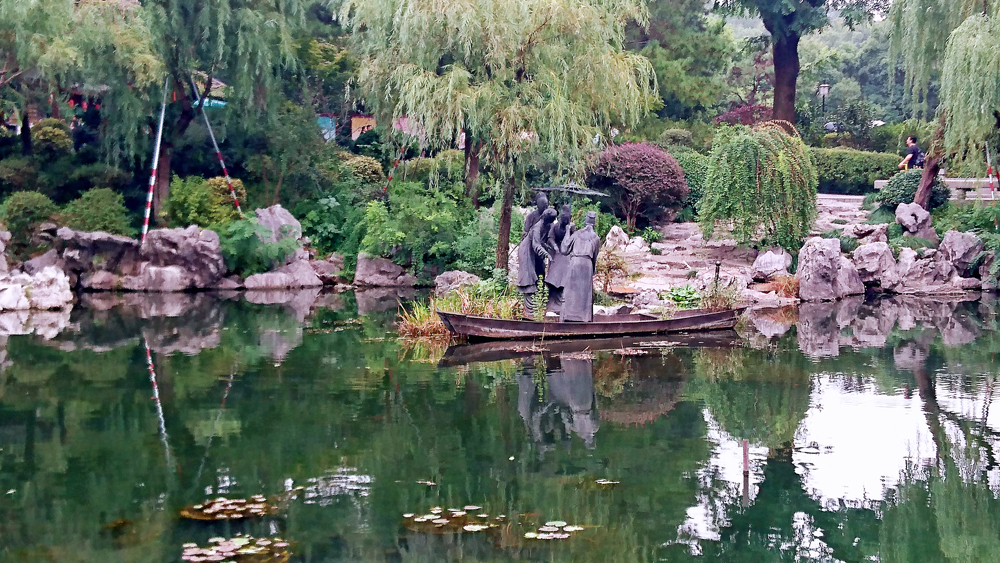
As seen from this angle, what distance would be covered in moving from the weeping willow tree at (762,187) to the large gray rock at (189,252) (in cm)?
1034

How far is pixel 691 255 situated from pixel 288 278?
8853mm

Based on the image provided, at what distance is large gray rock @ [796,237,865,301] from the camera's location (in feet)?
63.5

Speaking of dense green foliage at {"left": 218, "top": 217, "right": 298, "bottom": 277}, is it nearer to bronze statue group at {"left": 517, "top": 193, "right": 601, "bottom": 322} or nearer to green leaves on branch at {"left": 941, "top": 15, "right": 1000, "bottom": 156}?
bronze statue group at {"left": 517, "top": 193, "right": 601, "bottom": 322}

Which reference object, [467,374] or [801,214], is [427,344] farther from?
[801,214]

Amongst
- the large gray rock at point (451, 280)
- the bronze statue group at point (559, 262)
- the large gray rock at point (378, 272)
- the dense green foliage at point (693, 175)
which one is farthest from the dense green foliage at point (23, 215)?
the dense green foliage at point (693, 175)

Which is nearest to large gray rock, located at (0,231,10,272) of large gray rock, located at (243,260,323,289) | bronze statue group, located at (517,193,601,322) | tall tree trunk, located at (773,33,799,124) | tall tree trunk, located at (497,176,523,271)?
large gray rock, located at (243,260,323,289)

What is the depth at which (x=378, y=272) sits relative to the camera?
22609 mm

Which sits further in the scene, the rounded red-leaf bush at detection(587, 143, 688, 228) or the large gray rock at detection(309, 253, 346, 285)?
the rounded red-leaf bush at detection(587, 143, 688, 228)

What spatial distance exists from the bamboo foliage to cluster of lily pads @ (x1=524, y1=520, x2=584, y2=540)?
1039 cm

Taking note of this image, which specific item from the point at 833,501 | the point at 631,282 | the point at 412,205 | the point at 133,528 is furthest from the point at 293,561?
the point at 412,205

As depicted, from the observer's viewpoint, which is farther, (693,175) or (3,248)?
(693,175)

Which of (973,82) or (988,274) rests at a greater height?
(973,82)

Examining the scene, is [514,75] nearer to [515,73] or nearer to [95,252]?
[515,73]

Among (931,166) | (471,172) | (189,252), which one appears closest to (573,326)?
(471,172)
